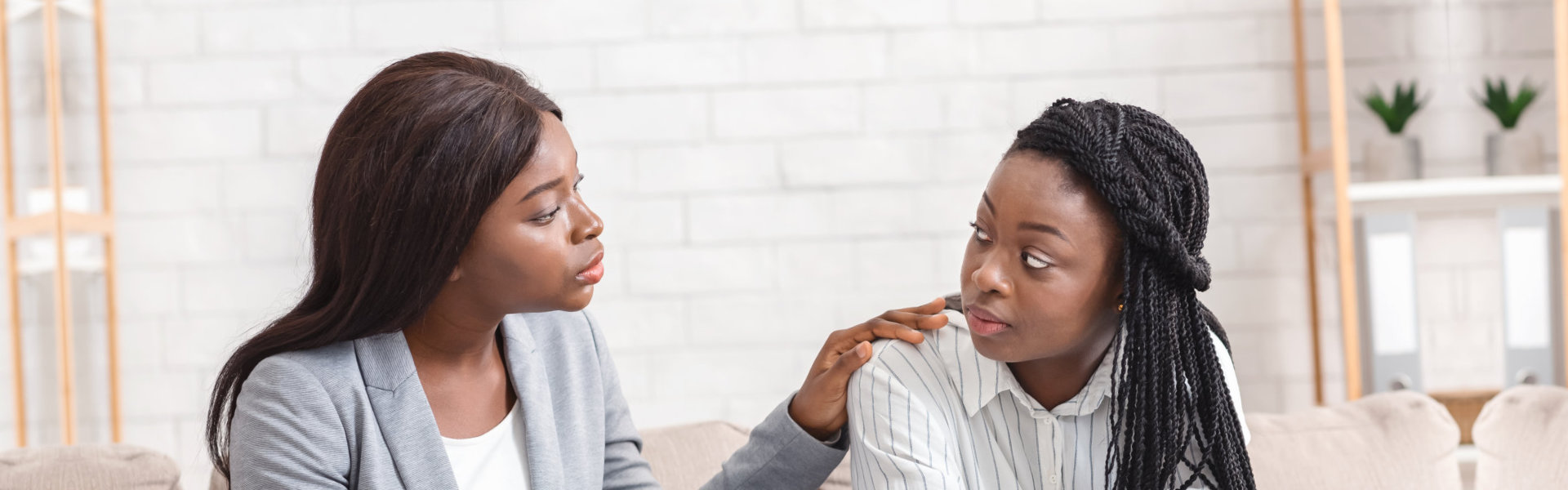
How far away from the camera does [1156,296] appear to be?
115 centimetres

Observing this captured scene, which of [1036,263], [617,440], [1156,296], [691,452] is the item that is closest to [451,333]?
[617,440]

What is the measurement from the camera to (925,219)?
8.36 feet

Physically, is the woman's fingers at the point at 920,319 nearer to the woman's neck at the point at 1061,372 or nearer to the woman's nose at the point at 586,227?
the woman's neck at the point at 1061,372

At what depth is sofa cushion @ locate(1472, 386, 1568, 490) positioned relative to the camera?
160cm

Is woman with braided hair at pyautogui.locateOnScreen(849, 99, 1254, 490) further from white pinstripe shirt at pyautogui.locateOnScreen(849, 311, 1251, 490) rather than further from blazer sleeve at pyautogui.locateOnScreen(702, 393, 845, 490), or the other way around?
blazer sleeve at pyautogui.locateOnScreen(702, 393, 845, 490)

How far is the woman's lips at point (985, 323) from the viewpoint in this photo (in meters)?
1.15

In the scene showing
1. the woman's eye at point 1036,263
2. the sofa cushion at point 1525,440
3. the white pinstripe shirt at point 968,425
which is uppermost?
the woman's eye at point 1036,263

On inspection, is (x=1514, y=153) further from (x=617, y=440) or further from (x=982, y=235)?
(x=617, y=440)

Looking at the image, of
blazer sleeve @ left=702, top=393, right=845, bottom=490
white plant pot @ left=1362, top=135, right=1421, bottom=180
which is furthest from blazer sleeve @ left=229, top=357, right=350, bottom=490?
white plant pot @ left=1362, top=135, right=1421, bottom=180

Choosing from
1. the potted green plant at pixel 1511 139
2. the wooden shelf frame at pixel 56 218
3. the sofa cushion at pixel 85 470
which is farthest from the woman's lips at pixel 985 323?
the wooden shelf frame at pixel 56 218

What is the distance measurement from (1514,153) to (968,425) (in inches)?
67.2

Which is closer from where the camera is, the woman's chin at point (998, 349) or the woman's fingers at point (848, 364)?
the woman's chin at point (998, 349)

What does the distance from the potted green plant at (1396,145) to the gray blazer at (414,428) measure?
1.56 metres

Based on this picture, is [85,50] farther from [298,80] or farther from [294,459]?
[294,459]
